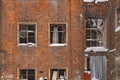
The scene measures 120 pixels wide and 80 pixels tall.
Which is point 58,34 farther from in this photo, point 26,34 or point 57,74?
point 57,74

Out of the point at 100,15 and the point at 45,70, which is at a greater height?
the point at 100,15

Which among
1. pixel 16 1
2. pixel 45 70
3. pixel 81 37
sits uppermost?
pixel 16 1

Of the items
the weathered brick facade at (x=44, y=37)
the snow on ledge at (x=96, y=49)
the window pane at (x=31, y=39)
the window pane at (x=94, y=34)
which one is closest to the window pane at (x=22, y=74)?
the weathered brick facade at (x=44, y=37)

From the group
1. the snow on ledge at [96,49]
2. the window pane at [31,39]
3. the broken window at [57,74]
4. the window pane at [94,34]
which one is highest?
the window pane at [94,34]

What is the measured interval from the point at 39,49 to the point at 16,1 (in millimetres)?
3645

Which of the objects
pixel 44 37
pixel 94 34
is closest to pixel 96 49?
pixel 94 34

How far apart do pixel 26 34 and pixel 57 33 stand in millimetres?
2134

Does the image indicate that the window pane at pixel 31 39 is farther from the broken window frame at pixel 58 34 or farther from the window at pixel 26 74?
the window at pixel 26 74

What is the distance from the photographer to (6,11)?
32500 mm

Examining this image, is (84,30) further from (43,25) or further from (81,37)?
(43,25)

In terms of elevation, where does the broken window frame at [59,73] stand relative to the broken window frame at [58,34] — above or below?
below

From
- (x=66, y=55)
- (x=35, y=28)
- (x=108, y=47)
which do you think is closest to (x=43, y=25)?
(x=35, y=28)

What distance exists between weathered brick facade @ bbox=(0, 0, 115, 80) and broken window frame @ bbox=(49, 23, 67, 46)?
0.28m

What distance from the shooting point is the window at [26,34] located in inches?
1286
